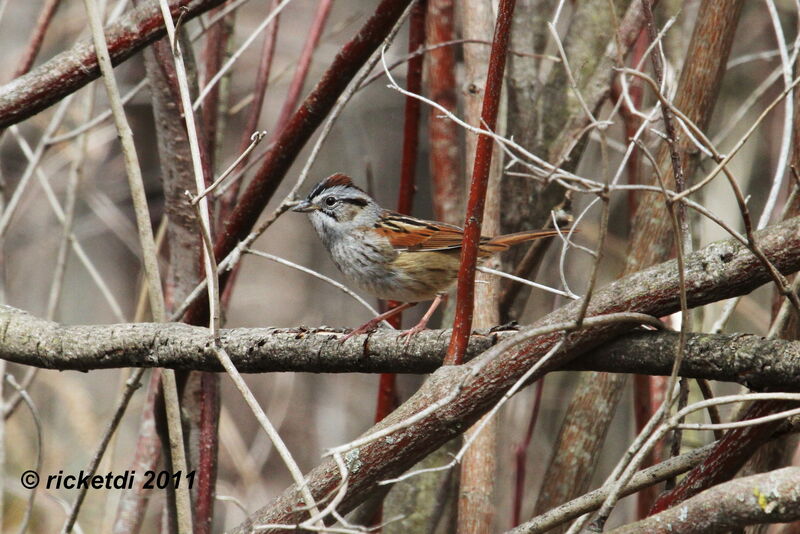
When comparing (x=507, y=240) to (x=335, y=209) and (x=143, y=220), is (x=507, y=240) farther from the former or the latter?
(x=143, y=220)

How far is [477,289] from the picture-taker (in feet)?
11.2

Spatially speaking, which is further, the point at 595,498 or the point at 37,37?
the point at 37,37

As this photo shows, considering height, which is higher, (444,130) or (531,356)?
(444,130)

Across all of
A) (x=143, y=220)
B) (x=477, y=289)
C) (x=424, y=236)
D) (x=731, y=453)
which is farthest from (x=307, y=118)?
(x=731, y=453)

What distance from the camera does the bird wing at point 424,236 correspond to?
382cm

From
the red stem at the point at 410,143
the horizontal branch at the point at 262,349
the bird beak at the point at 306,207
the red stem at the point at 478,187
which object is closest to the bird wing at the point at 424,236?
the red stem at the point at 410,143

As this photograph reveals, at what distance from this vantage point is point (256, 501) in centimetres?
573

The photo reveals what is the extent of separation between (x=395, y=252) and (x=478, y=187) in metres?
1.78

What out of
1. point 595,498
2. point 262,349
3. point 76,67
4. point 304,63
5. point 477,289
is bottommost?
point 595,498

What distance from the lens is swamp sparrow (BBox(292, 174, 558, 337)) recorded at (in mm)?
3779

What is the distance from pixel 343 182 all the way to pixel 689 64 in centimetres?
170

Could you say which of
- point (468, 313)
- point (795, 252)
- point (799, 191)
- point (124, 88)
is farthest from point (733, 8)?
point (124, 88)

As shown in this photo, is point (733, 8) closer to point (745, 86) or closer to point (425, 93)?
point (425, 93)

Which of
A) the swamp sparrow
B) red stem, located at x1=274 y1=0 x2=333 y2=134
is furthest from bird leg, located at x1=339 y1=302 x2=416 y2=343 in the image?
red stem, located at x1=274 y1=0 x2=333 y2=134
